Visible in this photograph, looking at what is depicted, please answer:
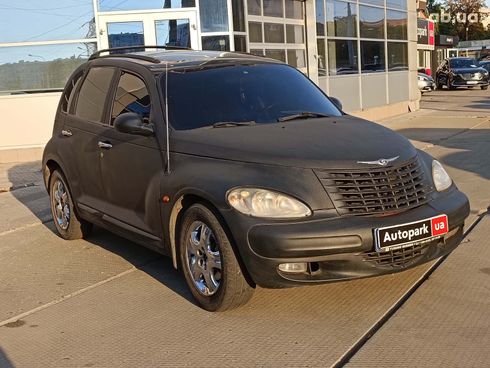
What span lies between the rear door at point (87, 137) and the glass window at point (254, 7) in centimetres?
846

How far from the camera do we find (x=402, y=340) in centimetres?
391

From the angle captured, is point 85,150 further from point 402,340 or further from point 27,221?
point 402,340

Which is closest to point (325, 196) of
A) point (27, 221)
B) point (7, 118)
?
point (27, 221)

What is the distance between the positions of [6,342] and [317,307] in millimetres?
2064

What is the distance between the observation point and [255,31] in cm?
1441

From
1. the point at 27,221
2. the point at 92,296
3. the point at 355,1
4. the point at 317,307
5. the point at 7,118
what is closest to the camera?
the point at 317,307

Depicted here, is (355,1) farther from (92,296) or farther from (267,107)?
(92,296)

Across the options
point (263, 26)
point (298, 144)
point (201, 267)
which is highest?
point (263, 26)

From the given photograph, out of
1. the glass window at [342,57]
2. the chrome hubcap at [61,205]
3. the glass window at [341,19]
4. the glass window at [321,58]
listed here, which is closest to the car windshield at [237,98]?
the chrome hubcap at [61,205]

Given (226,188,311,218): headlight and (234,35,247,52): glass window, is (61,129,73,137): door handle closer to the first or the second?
(226,188,311,218): headlight

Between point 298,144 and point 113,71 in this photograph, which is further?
point 113,71

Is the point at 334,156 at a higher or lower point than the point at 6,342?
higher

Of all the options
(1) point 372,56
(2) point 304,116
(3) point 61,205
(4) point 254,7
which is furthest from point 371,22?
(2) point 304,116

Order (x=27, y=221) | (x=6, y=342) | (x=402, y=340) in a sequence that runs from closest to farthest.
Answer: (x=402, y=340)
(x=6, y=342)
(x=27, y=221)
